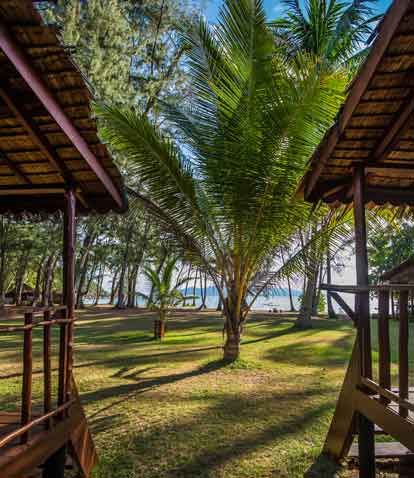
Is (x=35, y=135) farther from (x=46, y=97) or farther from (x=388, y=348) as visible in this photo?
(x=388, y=348)

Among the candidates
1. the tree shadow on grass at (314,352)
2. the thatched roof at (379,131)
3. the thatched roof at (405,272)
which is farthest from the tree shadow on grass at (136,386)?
the thatched roof at (405,272)

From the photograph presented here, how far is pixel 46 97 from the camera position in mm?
3055

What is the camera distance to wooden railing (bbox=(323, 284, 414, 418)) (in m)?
2.86

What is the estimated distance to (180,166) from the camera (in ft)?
21.5

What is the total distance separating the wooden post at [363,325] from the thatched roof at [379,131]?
0.29 meters

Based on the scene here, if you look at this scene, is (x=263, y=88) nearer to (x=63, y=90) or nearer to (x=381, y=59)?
(x=381, y=59)

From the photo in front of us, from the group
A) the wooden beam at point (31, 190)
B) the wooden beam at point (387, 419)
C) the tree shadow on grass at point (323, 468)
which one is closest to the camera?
the wooden beam at point (387, 419)

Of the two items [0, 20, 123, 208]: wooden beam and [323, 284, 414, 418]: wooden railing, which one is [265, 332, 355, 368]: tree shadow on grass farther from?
[0, 20, 123, 208]: wooden beam

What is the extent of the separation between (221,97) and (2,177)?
3.33m

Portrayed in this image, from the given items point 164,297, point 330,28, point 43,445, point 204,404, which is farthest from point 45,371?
point 330,28

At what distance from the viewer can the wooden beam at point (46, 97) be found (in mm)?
2590

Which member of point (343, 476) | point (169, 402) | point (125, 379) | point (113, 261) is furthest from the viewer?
point (113, 261)

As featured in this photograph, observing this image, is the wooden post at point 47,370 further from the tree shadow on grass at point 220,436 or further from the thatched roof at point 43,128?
the thatched roof at point 43,128

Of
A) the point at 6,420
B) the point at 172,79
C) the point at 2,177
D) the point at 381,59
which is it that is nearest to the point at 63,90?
the point at 2,177
